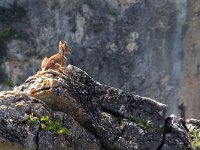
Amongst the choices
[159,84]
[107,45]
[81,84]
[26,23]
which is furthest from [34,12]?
[81,84]

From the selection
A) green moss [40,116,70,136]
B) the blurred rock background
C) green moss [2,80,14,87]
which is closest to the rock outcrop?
green moss [40,116,70,136]

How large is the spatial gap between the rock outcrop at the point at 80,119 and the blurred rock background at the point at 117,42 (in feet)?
79.2

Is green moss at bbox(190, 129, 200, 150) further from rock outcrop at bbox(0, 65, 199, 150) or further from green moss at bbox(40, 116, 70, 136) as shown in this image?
green moss at bbox(40, 116, 70, 136)

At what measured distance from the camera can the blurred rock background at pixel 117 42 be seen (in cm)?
3509

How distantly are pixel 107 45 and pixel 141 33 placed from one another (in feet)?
7.31

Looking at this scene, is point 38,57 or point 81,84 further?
point 38,57

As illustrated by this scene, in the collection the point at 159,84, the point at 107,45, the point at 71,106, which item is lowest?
the point at 159,84

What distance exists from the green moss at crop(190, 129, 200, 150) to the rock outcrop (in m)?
0.08

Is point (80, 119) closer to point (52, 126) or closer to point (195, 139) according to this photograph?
point (52, 126)

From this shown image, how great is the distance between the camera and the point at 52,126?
973 centimetres

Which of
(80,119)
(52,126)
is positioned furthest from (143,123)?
(52,126)

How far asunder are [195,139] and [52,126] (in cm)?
267

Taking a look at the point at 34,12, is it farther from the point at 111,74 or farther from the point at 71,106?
the point at 71,106

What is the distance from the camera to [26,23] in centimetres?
3559
